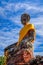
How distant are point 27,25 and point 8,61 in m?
1.77

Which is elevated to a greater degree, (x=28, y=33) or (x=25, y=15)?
(x=25, y=15)

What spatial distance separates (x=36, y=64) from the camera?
29.2 feet

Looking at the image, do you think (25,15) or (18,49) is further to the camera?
(25,15)

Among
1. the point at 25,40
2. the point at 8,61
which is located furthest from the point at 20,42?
the point at 8,61

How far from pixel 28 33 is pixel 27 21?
57 centimetres

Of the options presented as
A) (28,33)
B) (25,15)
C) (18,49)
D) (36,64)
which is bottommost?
(36,64)

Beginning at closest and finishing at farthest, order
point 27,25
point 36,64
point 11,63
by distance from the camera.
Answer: point 36,64
point 11,63
point 27,25

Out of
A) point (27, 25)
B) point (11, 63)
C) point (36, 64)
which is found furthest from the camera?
point (27, 25)

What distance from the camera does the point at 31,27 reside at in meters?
10.0

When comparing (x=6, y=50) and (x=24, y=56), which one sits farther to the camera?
(x=6, y=50)

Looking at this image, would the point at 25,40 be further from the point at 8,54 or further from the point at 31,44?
the point at 8,54

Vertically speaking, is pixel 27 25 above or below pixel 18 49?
above

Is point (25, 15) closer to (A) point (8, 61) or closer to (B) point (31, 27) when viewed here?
(B) point (31, 27)

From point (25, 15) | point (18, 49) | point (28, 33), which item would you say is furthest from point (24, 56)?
point (25, 15)
